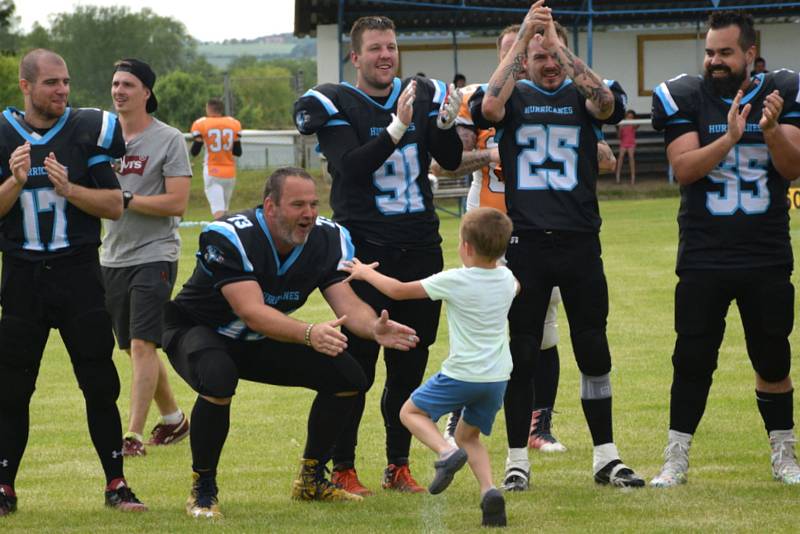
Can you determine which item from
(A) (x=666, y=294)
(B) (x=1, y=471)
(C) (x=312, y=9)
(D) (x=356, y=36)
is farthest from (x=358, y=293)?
(C) (x=312, y=9)

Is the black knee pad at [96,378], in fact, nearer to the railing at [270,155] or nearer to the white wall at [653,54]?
the white wall at [653,54]

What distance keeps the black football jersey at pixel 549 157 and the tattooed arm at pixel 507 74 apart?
125 millimetres

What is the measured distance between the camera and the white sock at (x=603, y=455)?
6.55 m

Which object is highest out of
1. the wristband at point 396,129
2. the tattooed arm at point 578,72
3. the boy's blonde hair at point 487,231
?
the tattooed arm at point 578,72

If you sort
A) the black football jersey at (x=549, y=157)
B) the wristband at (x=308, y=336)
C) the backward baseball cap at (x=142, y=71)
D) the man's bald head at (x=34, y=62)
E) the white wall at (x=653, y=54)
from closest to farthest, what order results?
the wristband at (x=308, y=336)
the man's bald head at (x=34, y=62)
the black football jersey at (x=549, y=157)
the backward baseball cap at (x=142, y=71)
the white wall at (x=653, y=54)

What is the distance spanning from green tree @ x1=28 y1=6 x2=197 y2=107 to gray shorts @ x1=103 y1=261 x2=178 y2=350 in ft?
329

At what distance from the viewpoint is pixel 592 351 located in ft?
21.4

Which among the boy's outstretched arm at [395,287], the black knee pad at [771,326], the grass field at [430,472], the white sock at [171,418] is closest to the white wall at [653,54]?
the grass field at [430,472]

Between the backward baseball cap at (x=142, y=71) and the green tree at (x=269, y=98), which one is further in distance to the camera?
the green tree at (x=269, y=98)

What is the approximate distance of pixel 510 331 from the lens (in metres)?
6.56

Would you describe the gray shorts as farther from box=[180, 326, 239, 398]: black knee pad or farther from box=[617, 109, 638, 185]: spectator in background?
box=[617, 109, 638, 185]: spectator in background

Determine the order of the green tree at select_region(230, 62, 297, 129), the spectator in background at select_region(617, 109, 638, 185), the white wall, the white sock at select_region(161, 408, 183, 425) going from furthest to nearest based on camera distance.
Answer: the green tree at select_region(230, 62, 297, 129), the white wall, the spectator in background at select_region(617, 109, 638, 185), the white sock at select_region(161, 408, 183, 425)

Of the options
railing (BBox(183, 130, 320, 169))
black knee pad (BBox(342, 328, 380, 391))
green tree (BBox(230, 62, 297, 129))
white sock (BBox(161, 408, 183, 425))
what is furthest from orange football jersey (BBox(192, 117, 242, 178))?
green tree (BBox(230, 62, 297, 129))

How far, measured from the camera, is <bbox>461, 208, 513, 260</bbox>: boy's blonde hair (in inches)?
226
